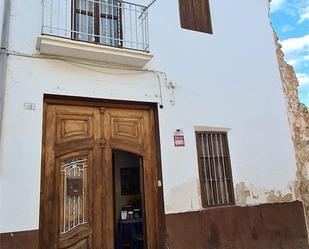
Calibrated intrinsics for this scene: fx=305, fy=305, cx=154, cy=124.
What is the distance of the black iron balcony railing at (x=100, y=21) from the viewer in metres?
5.18

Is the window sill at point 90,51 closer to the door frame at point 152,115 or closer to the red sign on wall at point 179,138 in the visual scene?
the door frame at point 152,115

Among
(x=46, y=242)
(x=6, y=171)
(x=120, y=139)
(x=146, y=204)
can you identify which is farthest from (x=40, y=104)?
(x=146, y=204)

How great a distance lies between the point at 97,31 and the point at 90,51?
2.63ft

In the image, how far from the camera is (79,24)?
18.0ft

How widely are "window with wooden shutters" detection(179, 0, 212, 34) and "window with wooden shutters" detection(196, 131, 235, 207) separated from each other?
2.32 m

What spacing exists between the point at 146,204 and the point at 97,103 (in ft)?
6.44

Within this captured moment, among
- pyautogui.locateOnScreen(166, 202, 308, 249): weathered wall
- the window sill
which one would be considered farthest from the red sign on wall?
the window sill

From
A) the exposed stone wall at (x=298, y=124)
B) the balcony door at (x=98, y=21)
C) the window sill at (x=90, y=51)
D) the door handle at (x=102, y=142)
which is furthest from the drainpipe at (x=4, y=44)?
the exposed stone wall at (x=298, y=124)

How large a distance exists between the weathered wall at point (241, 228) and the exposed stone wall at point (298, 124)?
48cm

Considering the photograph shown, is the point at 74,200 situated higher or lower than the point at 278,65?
lower

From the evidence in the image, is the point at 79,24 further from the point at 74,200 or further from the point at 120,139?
the point at 74,200

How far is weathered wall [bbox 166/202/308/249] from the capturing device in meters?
5.34

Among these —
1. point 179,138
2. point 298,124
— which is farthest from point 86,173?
point 298,124

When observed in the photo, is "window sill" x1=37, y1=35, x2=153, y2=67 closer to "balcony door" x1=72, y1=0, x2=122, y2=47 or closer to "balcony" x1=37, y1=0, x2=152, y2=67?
"balcony" x1=37, y1=0, x2=152, y2=67
